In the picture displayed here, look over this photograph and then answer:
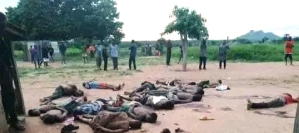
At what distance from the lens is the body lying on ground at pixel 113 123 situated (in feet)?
21.6

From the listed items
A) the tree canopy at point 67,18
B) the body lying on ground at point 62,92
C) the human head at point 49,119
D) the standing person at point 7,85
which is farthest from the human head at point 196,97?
the tree canopy at point 67,18

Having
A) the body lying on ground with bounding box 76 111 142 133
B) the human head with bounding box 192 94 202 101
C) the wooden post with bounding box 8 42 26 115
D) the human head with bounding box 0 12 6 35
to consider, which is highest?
the human head with bounding box 0 12 6 35

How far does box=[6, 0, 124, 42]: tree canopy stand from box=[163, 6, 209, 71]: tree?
18263 millimetres

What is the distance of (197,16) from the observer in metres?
19.0

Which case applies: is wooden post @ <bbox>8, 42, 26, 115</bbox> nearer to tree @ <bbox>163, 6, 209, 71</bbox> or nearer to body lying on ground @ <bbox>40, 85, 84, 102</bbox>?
body lying on ground @ <bbox>40, 85, 84, 102</bbox>

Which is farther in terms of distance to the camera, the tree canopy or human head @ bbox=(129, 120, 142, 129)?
the tree canopy

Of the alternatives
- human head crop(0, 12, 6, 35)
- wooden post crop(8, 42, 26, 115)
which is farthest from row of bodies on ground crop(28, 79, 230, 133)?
human head crop(0, 12, 6, 35)

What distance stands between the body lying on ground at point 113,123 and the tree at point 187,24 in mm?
12428

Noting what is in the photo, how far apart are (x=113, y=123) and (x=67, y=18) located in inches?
1231

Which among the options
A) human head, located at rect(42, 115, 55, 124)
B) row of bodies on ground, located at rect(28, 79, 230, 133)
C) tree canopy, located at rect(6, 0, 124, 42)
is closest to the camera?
row of bodies on ground, located at rect(28, 79, 230, 133)

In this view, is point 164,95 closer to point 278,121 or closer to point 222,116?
point 222,116

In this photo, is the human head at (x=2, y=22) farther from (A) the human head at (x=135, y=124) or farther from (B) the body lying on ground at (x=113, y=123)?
(A) the human head at (x=135, y=124)

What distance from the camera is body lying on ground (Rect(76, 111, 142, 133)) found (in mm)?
6586

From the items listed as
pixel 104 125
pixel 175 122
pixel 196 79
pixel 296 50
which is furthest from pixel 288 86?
pixel 296 50
